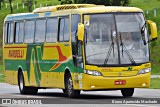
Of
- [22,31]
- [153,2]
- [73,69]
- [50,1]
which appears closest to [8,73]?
[22,31]

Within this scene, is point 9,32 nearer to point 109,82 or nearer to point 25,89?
point 25,89

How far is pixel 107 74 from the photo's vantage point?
25375 mm

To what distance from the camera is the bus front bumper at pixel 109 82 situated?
82.9 ft

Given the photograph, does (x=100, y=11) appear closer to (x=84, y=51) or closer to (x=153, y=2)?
(x=84, y=51)

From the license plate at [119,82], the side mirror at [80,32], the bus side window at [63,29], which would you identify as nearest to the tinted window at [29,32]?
the bus side window at [63,29]

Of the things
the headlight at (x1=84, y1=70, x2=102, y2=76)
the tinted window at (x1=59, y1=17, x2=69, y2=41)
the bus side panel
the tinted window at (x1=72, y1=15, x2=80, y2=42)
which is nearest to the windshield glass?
the headlight at (x1=84, y1=70, x2=102, y2=76)

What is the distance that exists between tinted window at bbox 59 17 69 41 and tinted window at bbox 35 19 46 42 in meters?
1.81

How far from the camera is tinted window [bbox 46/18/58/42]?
2875 centimetres

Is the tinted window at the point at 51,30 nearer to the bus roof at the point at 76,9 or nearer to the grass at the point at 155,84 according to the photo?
the bus roof at the point at 76,9

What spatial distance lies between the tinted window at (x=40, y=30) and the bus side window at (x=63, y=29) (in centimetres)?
179

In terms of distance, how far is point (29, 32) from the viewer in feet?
104

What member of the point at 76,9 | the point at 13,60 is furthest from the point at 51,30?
the point at 13,60

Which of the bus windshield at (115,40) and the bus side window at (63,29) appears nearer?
the bus windshield at (115,40)

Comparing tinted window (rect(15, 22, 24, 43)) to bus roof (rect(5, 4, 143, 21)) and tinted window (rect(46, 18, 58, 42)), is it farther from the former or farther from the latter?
tinted window (rect(46, 18, 58, 42))
